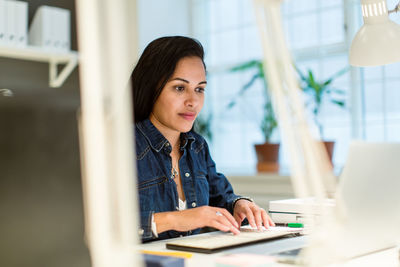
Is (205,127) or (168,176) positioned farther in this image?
(205,127)

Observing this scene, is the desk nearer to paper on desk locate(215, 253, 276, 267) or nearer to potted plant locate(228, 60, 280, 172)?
paper on desk locate(215, 253, 276, 267)

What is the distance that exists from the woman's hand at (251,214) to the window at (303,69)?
61.0 inches

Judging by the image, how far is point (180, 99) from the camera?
1923mm

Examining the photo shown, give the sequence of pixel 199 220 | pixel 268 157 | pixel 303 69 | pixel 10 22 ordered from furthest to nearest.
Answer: pixel 303 69
pixel 268 157
pixel 10 22
pixel 199 220

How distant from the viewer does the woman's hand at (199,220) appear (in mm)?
1460

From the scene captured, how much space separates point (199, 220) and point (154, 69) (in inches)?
26.4

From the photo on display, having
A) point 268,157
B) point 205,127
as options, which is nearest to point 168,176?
point 268,157

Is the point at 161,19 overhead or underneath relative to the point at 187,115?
overhead

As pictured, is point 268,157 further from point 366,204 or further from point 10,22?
point 366,204

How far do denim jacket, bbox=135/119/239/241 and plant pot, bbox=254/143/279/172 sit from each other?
1387 mm

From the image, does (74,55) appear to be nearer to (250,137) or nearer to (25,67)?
(25,67)

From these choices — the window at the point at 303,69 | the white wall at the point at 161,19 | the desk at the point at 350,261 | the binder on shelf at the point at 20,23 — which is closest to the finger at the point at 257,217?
the desk at the point at 350,261

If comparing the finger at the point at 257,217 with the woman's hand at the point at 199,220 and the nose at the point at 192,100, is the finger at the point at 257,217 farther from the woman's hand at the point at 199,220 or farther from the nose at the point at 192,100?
the nose at the point at 192,100

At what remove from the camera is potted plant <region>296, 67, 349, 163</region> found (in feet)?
10.5
